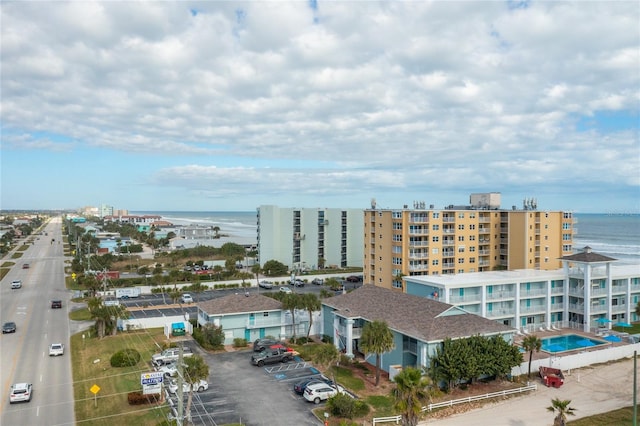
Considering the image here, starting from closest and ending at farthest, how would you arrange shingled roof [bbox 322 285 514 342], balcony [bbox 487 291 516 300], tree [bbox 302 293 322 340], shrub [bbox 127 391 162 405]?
shrub [bbox 127 391 162 405], shingled roof [bbox 322 285 514 342], tree [bbox 302 293 322 340], balcony [bbox 487 291 516 300]

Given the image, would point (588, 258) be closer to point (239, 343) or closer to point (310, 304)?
point (310, 304)

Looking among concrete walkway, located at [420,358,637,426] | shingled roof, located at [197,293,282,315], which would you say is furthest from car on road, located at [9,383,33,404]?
concrete walkway, located at [420,358,637,426]

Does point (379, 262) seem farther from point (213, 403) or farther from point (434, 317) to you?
point (213, 403)

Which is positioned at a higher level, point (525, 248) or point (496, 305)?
point (525, 248)

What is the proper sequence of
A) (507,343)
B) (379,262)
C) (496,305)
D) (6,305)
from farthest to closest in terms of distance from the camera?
(379,262)
(6,305)
(496,305)
(507,343)

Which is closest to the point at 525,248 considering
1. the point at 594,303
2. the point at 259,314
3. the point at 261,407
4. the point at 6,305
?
the point at 594,303

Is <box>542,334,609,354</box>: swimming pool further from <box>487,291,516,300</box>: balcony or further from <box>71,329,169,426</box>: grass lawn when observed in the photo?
<box>71,329,169,426</box>: grass lawn

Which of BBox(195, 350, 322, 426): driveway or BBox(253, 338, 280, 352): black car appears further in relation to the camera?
BBox(253, 338, 280, 352): black car

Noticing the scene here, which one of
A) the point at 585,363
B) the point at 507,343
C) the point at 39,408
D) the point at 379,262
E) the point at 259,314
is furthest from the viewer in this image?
the point at 379,262
